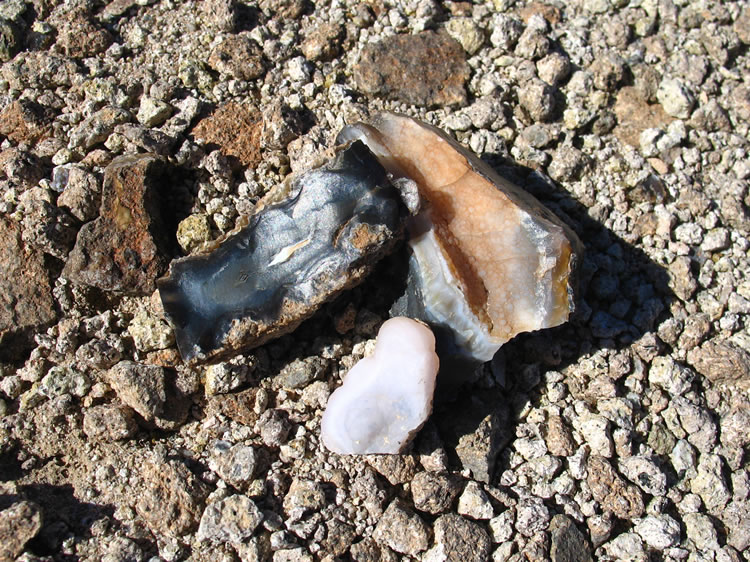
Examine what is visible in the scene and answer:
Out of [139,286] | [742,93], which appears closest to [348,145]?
[139,286]

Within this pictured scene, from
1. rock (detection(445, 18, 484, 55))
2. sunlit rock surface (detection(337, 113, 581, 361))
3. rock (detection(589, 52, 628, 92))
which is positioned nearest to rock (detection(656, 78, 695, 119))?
rock (detection(589, 52, 628, 92))

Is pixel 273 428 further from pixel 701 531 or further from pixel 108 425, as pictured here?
pixel 701 531

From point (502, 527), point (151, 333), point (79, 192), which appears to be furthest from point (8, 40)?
point (502, 527)

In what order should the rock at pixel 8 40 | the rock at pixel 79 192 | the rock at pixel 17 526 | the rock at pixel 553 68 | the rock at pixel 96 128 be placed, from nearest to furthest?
1. the rock at pixel 17 526
2. the rock at pixel 79 192
3. the rock at pixel 96 128
4. the rock at pixel 8 40
5. the rock at pixel 553 68

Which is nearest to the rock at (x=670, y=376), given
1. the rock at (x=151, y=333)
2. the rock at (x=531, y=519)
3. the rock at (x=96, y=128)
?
the rock at (x=531, y=519)

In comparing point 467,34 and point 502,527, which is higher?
point 467,34

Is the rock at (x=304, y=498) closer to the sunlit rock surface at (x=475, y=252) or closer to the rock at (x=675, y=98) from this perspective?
the sunlit rock surface at (x=475, y=252)
